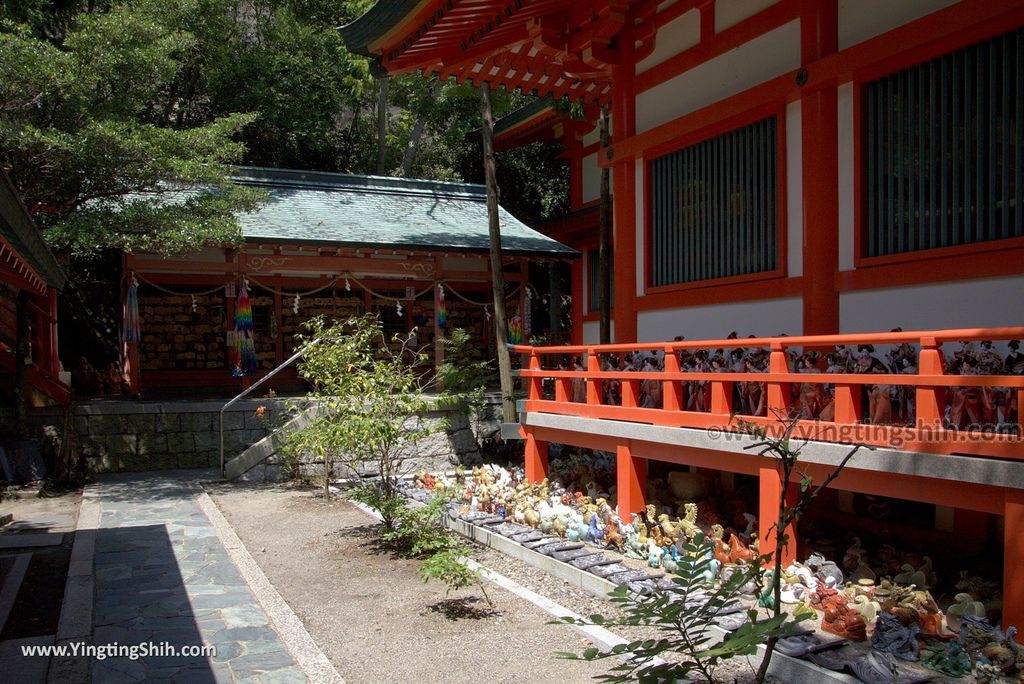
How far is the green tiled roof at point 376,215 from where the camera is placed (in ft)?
49.3

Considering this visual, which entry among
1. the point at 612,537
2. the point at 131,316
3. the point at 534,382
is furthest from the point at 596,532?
the point at 131,316

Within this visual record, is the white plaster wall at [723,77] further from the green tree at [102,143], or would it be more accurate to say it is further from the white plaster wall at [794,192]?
the green tree at [102,143]

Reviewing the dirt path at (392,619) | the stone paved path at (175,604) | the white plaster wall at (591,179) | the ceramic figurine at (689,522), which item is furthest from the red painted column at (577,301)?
the ceramic figurine at (689,522)

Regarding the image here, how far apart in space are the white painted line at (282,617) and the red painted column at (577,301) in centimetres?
886

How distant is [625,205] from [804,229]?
287 cm

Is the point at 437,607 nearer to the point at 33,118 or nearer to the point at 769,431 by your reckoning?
the point at 769,431

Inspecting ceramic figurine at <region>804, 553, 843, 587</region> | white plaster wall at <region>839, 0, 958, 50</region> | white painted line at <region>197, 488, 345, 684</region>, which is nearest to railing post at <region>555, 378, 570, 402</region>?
ceramic figurine at <region>804, 553, 843, 587</region>

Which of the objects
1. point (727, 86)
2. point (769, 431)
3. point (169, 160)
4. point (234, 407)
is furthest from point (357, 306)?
point (769, 431)

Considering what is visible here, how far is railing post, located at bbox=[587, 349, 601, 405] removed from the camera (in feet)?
27.9

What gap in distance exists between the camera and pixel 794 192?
24.3 ft

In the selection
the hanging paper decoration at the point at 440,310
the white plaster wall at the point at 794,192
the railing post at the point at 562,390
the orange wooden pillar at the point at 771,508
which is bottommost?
the orange wooden pillar at the point at 771,508

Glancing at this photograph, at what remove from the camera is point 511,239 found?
1666 cm

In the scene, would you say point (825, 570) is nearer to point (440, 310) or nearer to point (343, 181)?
point (440, 310)

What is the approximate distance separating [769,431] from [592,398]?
2568mm
